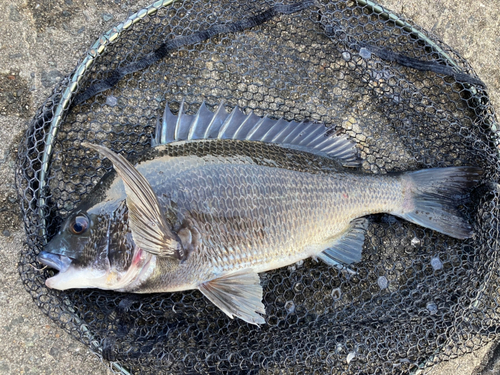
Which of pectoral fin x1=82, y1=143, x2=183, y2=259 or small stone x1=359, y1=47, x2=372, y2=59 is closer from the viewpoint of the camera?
pectoral fin x1=82, y1=143, x2=183, y2=259

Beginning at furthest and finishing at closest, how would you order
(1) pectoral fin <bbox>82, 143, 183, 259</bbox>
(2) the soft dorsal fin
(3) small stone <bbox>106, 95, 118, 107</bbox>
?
(3) small stone <bbox>106, 95, 118, 107</bbox>
(2) the soft dorsal fin
(1) pectoral fin <bbox>82, 143, 183, 259</bbox>

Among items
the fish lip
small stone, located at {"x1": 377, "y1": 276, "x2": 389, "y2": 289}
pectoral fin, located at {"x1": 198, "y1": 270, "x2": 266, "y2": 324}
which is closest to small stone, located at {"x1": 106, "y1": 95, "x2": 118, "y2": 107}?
the fish lip

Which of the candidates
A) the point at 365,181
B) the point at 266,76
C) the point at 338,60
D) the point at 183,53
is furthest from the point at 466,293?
the point at 183,53

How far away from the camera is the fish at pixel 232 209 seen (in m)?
1.75

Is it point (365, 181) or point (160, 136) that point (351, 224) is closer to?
point (365, 181)

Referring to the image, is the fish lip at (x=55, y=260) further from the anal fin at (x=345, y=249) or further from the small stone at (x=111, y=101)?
the anal fin at (x=345, y=249)

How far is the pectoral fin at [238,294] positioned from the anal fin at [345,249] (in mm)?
475

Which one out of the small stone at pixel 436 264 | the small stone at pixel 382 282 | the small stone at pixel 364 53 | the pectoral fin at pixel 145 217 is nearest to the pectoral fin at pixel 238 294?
the pectoral fin at pixel 145 217

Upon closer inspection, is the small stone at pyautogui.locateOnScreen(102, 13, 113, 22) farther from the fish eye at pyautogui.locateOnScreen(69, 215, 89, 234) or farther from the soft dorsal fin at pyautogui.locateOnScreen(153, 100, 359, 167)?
the fish eye at pyautogui.locateOnScreen(69, 215, 89, 234)

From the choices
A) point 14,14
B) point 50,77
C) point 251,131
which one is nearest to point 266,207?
point 251,131

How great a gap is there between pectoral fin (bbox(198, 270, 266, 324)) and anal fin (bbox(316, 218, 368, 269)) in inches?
18.7

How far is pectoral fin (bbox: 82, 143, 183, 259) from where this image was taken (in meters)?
1.58

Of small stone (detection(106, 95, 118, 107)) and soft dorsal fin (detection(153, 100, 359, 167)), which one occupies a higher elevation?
small stone (detection(106, 95, 118, 107))

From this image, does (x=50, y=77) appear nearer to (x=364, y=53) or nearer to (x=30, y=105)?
(x=30, y=105)
